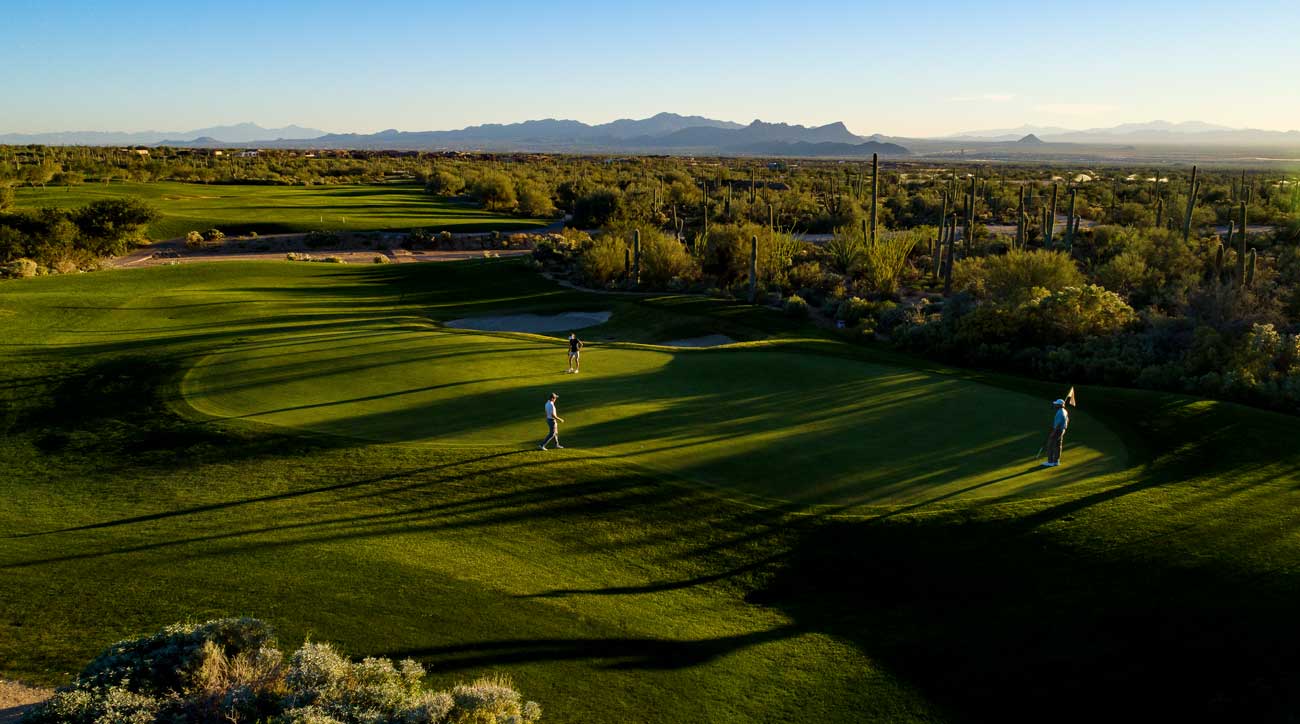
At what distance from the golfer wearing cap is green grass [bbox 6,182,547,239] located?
218 feet

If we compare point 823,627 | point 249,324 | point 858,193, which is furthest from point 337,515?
point 858,193

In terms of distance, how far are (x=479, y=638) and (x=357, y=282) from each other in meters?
41.5

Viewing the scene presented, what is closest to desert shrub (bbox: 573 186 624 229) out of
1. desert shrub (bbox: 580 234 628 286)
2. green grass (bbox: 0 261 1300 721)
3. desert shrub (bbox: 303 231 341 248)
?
desert shrub (bbox: 303 231 341 248)

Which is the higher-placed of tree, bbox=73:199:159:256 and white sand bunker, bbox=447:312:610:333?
tree, bbox=73:199:159:256

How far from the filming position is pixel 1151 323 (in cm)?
2914

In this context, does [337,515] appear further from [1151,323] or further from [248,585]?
[1151,323]

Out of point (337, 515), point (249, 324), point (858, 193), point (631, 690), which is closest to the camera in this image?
point (631, 690)

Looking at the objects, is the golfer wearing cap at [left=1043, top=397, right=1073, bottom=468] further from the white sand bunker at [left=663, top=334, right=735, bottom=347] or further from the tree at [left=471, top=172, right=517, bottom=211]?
the tree at [left=471, top=172, right=517, bottom=211]

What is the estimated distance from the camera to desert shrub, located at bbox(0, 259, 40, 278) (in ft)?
152

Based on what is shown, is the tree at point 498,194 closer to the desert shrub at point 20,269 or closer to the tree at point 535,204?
the tree at point 535,204

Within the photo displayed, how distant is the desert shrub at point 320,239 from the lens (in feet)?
223

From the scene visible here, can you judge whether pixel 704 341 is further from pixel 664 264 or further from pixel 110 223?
pixel 110 223

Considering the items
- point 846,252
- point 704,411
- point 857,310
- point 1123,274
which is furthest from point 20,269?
point 1123,274

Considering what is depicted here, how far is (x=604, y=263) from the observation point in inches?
1860
